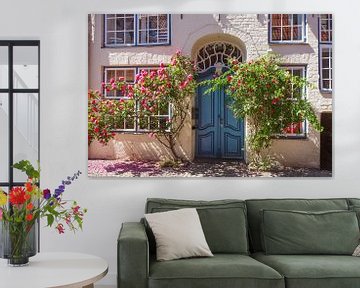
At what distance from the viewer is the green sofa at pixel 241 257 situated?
373 centimetres

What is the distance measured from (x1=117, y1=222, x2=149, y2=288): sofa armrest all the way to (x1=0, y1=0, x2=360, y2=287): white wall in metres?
1.06

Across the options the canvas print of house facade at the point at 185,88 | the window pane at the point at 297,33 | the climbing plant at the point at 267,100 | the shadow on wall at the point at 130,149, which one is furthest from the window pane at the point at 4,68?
the window pane at the point at 297,33

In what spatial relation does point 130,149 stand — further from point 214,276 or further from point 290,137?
point 214,276

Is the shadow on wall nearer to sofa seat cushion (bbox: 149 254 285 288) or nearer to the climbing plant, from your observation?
the climbing plant

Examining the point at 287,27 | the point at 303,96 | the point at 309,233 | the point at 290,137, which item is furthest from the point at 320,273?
the point at 287,27

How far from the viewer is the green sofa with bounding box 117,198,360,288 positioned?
3734mm

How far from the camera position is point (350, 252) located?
168 inches

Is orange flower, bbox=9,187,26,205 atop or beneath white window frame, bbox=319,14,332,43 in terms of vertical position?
beneath

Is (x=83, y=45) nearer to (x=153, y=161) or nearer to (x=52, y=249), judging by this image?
(x=153, y=161)

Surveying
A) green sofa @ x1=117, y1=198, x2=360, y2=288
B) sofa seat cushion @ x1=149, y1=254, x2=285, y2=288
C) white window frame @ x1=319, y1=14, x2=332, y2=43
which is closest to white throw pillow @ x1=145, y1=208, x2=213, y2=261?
green sofa @ x1=117, y1=198, x2=360, y2=288

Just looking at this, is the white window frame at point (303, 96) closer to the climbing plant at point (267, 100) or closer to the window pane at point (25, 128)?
the climbing plant at point (267, 100)

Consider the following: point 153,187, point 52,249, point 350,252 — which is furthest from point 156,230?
point 350,252

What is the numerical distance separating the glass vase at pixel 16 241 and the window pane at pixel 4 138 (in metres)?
1.55

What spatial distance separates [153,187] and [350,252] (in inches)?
64.8
